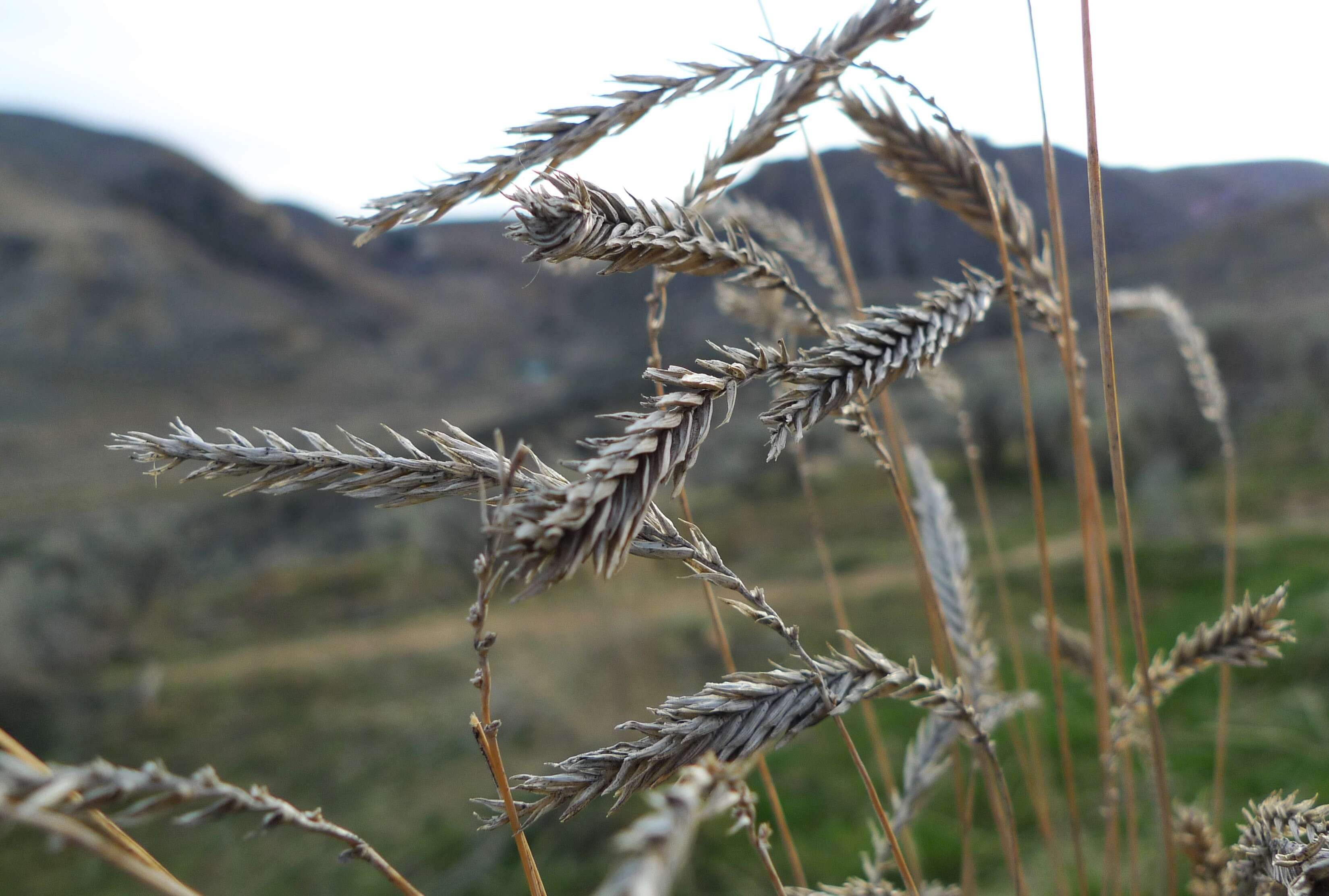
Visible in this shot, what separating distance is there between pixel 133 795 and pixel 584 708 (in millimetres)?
2744

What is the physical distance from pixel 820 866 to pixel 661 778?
166 cm

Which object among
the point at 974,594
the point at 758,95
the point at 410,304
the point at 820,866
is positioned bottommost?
the point at 820,866

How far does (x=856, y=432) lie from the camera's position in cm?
55

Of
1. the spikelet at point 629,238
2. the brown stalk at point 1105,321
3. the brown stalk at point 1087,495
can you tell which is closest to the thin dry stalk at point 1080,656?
the brown stalk at point 1087,495

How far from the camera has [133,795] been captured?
28cm

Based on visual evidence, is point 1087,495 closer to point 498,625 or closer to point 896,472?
point 896,472

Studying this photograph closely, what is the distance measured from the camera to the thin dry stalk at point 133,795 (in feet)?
0.76

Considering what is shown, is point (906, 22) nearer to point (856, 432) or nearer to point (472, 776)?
point (856, 432)

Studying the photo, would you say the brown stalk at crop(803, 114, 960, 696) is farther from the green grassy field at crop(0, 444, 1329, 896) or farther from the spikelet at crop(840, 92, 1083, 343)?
the green grassy field at crop(0, 444, 1329, 896)

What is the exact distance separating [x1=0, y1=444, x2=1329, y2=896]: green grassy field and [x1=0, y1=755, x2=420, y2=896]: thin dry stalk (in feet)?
4.08

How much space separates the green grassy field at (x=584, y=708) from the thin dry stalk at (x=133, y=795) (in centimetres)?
124

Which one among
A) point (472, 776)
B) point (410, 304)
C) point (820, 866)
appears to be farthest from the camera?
point (410, 304)

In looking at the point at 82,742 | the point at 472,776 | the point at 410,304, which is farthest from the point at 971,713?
the point at 410,304

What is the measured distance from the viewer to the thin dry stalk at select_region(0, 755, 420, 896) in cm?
23
